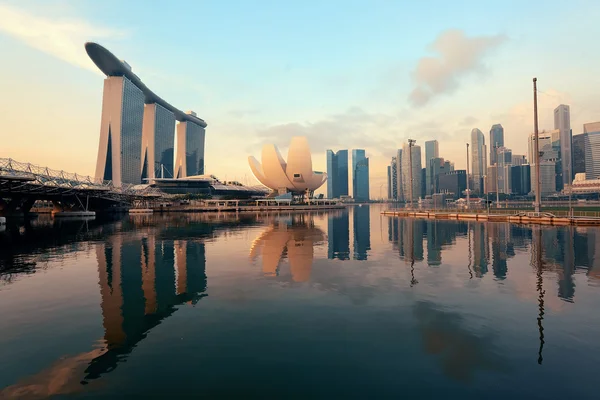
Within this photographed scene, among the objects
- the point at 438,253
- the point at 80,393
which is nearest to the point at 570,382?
the point at 80,393

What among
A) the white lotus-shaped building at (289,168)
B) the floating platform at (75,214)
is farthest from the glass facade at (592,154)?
the floating platform at (75,214)

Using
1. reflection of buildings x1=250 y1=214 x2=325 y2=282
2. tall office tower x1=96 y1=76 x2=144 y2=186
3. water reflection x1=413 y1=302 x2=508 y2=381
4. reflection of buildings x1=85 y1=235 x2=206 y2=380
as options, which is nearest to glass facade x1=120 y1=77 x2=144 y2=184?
tall office tower x1=96 y1=76 x2=144 y2=186

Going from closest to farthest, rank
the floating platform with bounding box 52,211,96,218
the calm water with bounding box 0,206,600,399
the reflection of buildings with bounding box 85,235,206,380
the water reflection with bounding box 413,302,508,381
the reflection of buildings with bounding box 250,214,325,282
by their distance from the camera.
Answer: the calm water with bounding box 0,206,600,399
the water reflection with bounding box 413,302,508,381
the reflection of buildings with bounding box 85,235,206,380
the reflection of buildings with bounding box 250,214,325,282
the floating platform with bounding box 52,211,96,218

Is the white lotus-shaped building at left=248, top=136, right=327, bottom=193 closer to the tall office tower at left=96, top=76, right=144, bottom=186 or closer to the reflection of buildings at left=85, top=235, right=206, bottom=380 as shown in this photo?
the tall office tower at left=96, top=76, right=144, bottom=186

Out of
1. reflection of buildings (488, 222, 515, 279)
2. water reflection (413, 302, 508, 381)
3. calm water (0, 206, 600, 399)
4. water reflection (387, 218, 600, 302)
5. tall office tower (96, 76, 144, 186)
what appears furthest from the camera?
tall office tower (96, 76, 144, 186)

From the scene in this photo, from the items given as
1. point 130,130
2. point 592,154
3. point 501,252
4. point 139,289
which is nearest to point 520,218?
point 501,252

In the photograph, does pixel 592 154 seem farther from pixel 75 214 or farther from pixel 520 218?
pixel 75 214

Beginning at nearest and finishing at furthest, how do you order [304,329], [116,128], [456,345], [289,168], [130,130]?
[456,345] < [304,329] < [289,168] < [116,128] < [130,130]
